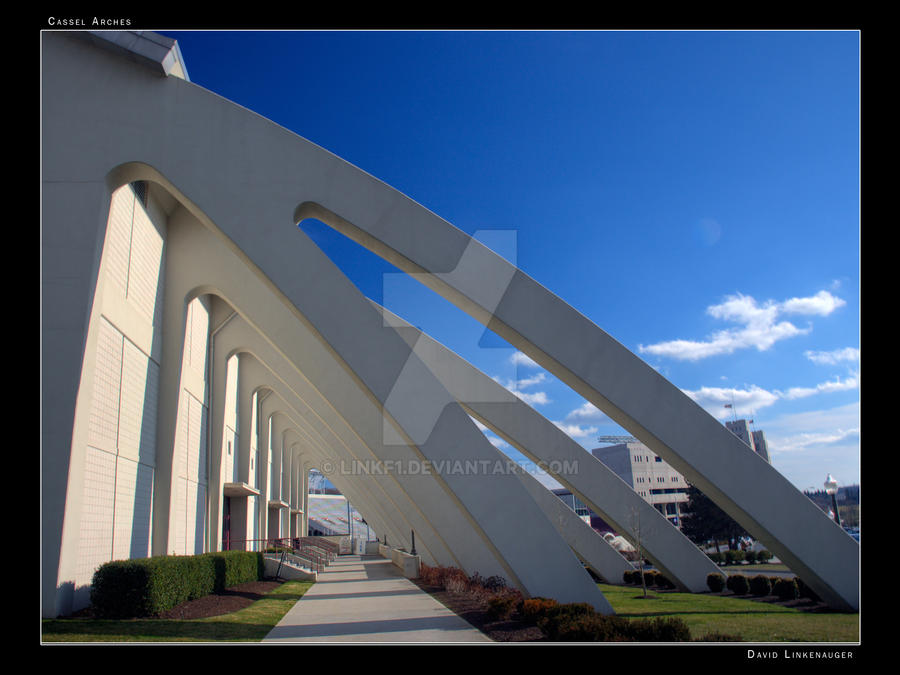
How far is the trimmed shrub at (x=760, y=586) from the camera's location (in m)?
16.5

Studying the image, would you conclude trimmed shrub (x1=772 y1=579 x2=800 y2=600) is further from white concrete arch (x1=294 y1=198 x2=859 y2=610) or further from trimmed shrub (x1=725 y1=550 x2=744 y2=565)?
trimmed shrub (x1=725 y1=550 x2=744 y2=565)

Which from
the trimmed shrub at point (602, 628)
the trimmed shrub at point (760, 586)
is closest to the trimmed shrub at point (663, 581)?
the trimmed shrub at point (760, 586)

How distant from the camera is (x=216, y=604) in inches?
553

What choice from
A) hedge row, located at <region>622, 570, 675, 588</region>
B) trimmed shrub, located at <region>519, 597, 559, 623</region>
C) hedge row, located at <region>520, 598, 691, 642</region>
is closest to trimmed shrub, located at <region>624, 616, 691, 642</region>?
hedge row, located at <region>520, 598, 691, 642</region>

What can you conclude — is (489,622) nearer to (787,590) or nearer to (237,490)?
(787,590)

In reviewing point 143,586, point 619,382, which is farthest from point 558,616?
point 143,586

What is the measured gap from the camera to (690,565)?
2020 centimetres

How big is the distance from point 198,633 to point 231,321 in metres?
16.1

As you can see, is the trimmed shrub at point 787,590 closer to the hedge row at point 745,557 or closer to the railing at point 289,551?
the railing at point 289,551

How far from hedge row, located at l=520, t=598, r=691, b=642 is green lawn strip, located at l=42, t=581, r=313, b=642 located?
4.43 m

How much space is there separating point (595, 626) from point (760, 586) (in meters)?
11.2

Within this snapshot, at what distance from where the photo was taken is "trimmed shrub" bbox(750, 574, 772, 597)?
16484mm
